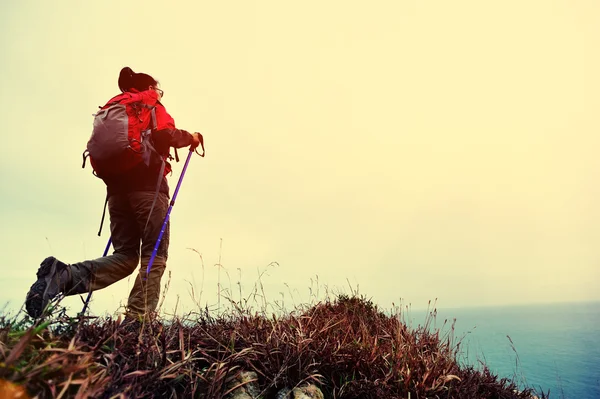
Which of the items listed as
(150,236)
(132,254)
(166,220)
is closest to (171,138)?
(166,220)

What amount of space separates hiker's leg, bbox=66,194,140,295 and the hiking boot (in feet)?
0.39

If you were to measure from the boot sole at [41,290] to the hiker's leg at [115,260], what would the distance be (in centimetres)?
26

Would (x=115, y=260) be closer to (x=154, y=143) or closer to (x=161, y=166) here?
(x=161, y=166)

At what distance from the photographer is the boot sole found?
380 centimetres

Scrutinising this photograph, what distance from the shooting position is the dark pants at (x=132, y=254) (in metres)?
4.50

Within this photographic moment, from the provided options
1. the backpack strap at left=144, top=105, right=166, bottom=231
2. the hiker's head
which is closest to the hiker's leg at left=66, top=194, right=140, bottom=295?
the backpack strap at left=144, top=105, right=166, bottom=231

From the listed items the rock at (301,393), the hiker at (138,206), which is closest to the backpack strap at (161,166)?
the hiker at (138,206)

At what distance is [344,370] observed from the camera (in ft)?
13.4

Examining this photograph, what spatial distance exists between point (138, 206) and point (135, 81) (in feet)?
6.76

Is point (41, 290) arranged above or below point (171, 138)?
below

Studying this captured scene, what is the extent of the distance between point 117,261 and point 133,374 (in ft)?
8.73

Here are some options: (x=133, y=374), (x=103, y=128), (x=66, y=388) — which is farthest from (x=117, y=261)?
(x=66, y=388)

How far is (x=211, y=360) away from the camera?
3.53 metres

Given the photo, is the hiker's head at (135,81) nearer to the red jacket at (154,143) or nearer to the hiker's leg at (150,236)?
the red jacket at (154,143)
